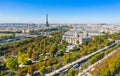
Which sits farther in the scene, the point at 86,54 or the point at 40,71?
the point at 86,54

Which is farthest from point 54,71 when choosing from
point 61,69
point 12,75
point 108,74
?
point 108,74

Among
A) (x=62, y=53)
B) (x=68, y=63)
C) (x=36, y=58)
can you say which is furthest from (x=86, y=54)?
(x=36, y=58)

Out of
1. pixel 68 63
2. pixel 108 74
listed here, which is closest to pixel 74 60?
pixel 68 63

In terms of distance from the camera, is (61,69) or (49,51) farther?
(49,51)

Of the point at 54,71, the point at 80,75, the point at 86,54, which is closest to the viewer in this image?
the point at 80,75

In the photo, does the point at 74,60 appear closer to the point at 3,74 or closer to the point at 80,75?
the point at 80,75

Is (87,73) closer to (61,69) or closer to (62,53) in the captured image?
(61,69)

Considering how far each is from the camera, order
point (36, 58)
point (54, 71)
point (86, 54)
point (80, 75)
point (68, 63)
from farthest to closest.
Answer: point (86, 54), point (36, 58), point (68, 63), point (54, 71), point (80, 75)

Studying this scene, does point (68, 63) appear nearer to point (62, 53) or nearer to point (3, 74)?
point (62, 53)

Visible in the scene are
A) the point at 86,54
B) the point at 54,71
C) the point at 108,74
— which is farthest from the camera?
the point at 86,54
